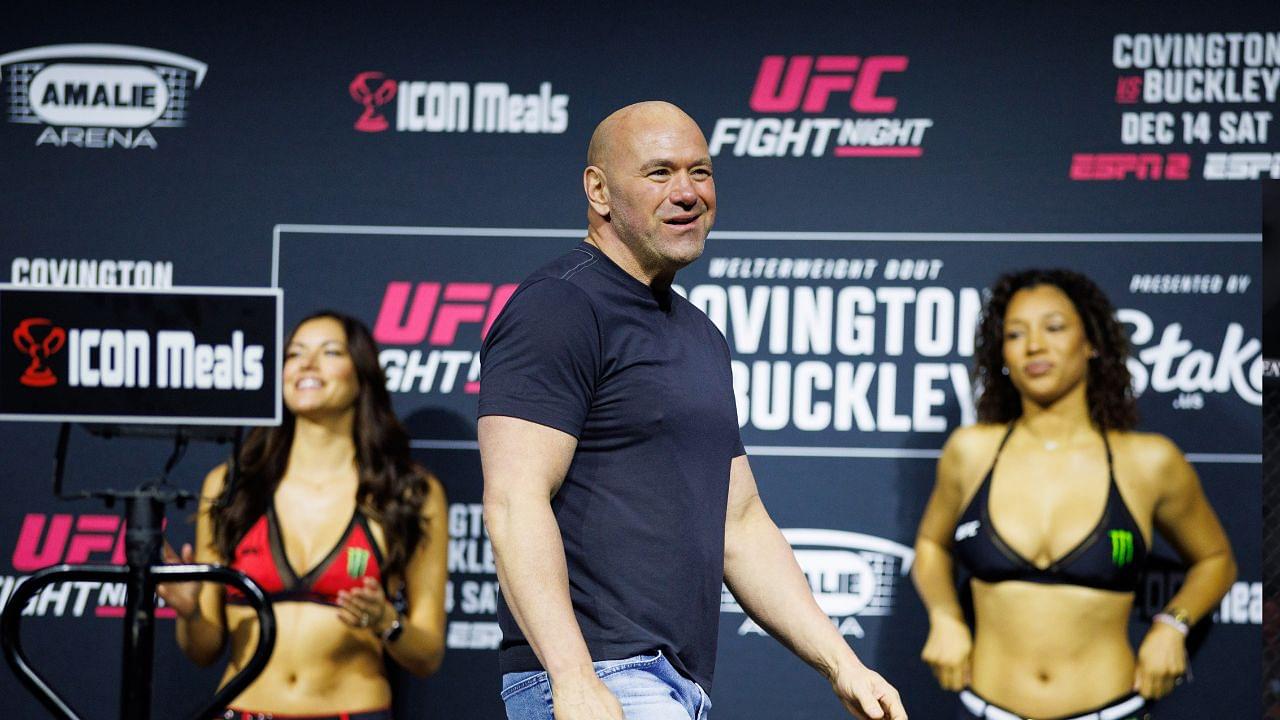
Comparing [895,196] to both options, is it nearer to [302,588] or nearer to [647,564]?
[302,588]

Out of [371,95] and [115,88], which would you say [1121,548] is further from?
[115,88]

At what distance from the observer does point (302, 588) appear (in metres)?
3.54

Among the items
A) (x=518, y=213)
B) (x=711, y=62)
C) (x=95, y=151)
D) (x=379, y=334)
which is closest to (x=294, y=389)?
(x=379, y=334)

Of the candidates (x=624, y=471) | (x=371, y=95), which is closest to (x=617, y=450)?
(x=624, y=471)

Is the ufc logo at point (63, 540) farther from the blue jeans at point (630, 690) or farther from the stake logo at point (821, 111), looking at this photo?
the blue jeans at point (630, 690)

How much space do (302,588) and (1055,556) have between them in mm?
1932

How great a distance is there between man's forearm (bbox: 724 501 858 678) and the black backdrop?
190cm

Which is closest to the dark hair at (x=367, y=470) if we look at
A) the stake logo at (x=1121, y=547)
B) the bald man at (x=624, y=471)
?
the bald man at (x=624, y=471)

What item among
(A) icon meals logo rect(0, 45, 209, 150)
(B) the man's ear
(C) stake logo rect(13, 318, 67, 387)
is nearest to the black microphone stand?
(C) stake logo rect(13, 318, 67, 387)

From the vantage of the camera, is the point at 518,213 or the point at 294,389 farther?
the point at 518,213

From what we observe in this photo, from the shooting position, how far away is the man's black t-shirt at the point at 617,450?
72.2 inches

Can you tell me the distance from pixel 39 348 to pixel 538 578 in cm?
152

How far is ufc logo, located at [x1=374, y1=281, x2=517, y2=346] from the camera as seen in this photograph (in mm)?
4172

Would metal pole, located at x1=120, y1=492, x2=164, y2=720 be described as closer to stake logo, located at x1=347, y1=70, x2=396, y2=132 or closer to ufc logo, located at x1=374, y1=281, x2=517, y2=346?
ufc logo, located at x1=374, y1=281, x2=517, y2=346
